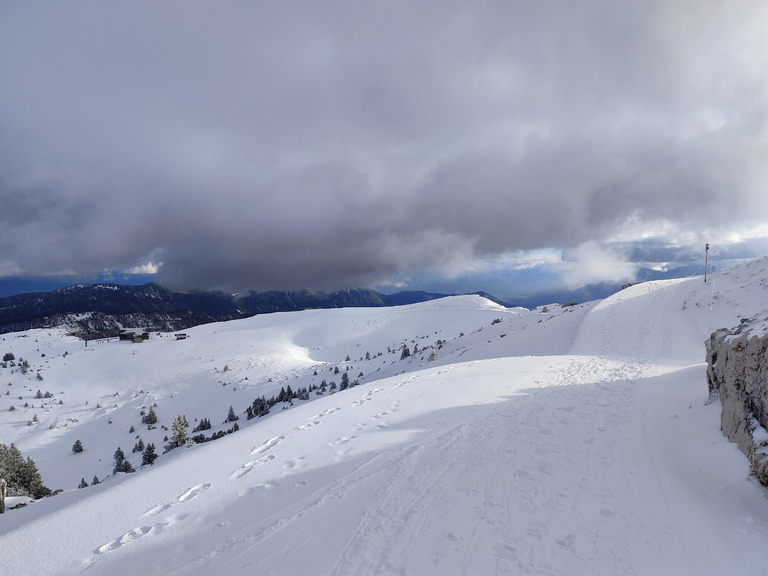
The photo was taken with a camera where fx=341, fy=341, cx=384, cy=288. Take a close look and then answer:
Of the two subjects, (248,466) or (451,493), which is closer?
(451,493)

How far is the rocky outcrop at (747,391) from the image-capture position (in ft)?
17.8

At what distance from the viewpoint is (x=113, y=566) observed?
4.79 meters

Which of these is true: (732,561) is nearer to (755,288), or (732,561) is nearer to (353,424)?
(353,424)

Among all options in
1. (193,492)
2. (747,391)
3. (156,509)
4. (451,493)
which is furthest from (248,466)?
(747,391)

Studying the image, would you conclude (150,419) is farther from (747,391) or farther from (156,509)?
(747,391)

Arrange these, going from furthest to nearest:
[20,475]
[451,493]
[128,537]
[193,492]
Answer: [20,475]
[193,492]
[451,493]
[128,537]

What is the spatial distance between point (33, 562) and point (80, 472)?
3263 cm

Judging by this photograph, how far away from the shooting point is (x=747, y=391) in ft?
20.4

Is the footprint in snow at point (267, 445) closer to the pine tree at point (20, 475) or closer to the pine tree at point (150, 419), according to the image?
the pine tree at point (20, 475)

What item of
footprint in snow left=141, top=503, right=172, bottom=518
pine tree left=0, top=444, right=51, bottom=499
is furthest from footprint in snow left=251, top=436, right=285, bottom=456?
pine tree left=0, top=444, right=51, bottom=499

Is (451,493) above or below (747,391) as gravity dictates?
below

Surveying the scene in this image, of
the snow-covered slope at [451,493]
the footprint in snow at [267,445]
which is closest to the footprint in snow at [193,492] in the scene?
Answer: the snow-covered slope at [451,493]

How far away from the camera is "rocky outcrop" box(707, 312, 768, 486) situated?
214 inches

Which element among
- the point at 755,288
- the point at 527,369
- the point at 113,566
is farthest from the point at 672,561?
the point at 755,288
